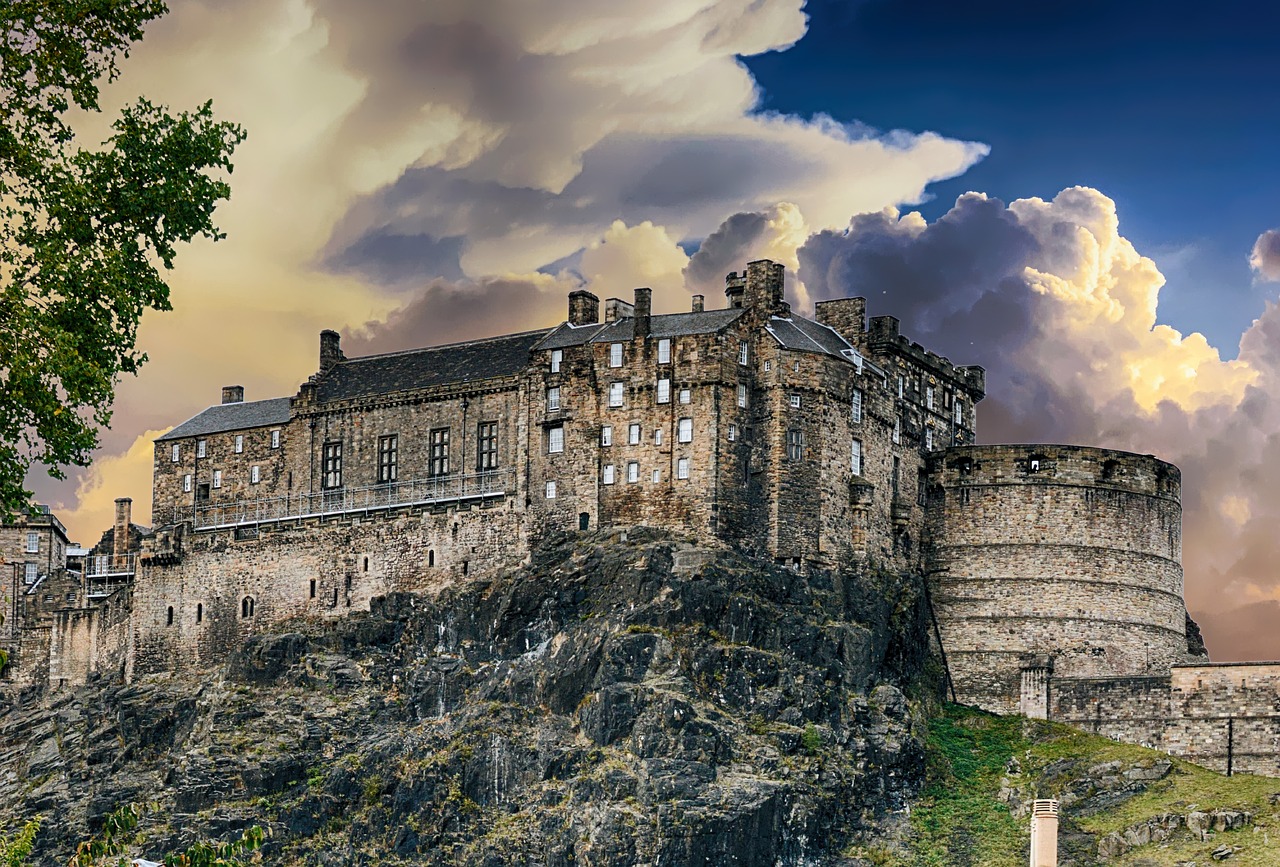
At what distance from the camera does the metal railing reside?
8686 centimetres

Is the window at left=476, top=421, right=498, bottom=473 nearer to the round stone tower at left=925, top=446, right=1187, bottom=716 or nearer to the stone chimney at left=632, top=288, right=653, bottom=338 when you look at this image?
the stone chimney at left=632, top=288, right=653, bottom=338

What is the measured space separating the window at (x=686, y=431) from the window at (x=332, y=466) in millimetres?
19064

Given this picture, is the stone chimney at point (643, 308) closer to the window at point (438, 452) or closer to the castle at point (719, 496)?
the castle at point (719, 496)

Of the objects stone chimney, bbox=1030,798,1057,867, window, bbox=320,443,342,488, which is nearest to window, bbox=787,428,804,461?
window, bbox=320,443,342,488

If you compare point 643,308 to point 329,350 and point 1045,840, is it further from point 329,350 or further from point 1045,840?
point 1045,840

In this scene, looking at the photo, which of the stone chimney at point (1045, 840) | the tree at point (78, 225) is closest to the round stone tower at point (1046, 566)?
the stone chimney at point (1045, 840)

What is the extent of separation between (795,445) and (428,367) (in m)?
19.8

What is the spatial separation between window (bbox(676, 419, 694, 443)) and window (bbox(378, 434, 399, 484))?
15581mm

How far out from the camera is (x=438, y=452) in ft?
292

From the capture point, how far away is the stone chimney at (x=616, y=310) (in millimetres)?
87938

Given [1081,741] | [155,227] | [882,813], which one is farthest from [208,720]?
[155,227]

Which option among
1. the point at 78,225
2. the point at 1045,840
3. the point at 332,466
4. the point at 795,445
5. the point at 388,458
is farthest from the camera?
the point at 332,466


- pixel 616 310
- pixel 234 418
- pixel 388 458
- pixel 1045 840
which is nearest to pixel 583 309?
pixel 616 310

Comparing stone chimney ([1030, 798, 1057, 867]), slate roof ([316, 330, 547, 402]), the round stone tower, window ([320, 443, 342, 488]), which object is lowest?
stone chimney ([1030, 798, 1057, 867])
